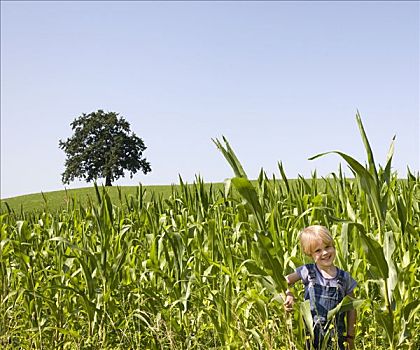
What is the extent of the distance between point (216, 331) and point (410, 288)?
1156mm

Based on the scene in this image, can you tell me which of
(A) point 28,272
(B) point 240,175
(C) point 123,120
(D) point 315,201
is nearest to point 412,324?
(D) point 315,201

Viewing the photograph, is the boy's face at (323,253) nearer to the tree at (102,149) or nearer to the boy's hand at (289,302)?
the boy's hand at (289,302)

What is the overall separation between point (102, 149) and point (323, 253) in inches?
1469

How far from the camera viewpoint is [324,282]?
3291 mm

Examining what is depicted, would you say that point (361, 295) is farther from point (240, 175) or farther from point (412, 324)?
point (240, 175)

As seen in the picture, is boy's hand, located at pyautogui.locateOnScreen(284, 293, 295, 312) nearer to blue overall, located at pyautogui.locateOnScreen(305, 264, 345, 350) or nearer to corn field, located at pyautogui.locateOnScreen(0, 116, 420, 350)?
corn field, located at pyautogui.locateOnScreen(0, 116, 420, 350)

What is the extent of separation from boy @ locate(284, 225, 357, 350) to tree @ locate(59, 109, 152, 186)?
34884 mm

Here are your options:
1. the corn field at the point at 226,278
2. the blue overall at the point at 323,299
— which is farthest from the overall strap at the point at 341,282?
the corn field at the point at 226,278

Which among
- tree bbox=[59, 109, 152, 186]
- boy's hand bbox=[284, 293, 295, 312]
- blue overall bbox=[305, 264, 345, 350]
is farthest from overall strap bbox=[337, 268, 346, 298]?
tree bbox=[59, 109, 152, 186]

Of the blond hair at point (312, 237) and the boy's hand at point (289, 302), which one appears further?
the blond hair at point (312, 237)

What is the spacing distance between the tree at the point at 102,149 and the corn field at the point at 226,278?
33.5 m

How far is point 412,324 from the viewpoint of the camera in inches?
129

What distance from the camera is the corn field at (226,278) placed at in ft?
10.0

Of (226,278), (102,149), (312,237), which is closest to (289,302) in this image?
(312,237)
